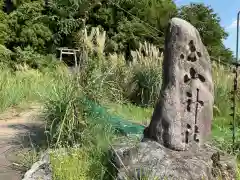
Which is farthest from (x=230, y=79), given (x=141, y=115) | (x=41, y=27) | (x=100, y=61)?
(x=41, y=27)

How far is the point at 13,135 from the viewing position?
761 centimetres

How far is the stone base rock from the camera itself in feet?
14.2

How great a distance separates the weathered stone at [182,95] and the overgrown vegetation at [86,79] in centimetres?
83

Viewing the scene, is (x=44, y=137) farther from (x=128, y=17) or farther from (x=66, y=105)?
(x=128, y=17)

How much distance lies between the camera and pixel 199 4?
95.5 feet

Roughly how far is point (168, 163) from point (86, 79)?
2.74 m

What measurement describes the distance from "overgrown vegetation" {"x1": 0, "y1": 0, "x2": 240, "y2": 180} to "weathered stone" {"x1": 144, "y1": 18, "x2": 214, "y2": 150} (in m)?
0.83

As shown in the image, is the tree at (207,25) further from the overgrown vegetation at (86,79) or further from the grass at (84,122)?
the grass at (84,122)

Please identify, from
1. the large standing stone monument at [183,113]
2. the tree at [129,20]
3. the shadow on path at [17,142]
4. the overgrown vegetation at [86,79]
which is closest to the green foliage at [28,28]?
the overgrown vegetation at [86,79]

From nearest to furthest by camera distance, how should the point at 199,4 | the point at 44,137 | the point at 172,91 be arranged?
the point at 172,91, the point at 44,137, the point at 199,4

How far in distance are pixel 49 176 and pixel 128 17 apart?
74.7 feet

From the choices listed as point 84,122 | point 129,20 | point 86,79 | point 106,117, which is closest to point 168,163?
point 84,122

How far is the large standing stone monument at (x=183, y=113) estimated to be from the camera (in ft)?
15.4

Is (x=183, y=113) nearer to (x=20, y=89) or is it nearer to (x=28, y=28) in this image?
(x=20, y=89)
